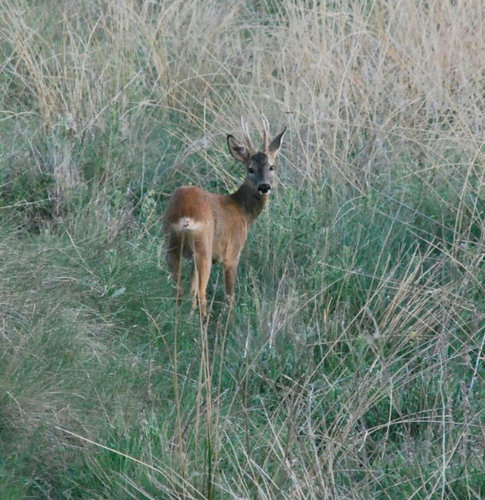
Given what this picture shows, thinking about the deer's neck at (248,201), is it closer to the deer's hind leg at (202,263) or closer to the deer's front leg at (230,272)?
the deer's front leg at (230,272)

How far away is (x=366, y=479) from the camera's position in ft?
13.1

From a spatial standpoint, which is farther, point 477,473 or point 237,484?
point 477,473

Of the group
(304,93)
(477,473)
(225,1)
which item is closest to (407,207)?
(304,93)

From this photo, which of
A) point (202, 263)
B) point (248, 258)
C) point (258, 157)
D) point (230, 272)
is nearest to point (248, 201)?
point (258, 157)

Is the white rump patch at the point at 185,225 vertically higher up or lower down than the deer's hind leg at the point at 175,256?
higher up

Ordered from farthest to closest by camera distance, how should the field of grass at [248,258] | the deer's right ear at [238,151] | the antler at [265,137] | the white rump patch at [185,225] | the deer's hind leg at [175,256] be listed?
1. the deer's right ear at [238,151]
2. the antler at [265,137]
3. the deer's hind leg at [175,256]
4. the white rump patch at [185,225]
5. the field of grass at [248,258]

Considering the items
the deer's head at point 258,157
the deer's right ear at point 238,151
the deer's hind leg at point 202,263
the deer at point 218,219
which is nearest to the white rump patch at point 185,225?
Result: the deer at point 218,219

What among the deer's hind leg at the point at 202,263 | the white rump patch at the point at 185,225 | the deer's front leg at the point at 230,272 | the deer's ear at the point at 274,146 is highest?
the deer's ear at the point at 274,146

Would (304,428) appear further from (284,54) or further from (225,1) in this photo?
(225,1)

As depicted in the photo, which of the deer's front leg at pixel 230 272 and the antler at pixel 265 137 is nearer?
the deer's front leg at pixel 230 272

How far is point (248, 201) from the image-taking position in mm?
7250

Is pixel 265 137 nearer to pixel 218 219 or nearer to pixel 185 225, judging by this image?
pixel 218 219

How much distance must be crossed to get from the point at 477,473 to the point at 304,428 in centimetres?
76

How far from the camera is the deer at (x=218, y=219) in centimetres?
642
